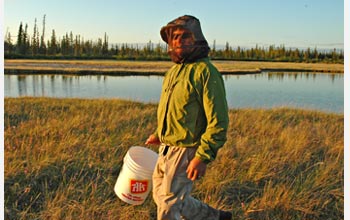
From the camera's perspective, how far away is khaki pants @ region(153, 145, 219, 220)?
2420 millimetres

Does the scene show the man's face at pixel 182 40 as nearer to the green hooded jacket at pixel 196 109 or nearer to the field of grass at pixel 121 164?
the green hooded jacket at pixel 196 109

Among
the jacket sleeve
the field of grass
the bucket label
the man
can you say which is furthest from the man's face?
the field of grass

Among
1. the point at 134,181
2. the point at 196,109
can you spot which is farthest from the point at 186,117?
the point at 134,181

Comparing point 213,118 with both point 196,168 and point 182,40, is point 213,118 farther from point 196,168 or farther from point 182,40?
point 182,40

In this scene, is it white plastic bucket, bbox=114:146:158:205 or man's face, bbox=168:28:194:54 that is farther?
white plastic bucket, bbox=114:146:158:205

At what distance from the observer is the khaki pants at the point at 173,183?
242 centimetres

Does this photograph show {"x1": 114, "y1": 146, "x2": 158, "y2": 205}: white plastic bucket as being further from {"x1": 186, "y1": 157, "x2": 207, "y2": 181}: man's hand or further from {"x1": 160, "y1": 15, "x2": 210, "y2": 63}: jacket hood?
{"x1": 160, "y1": 15, "x2": 210, "y2": 63}: jacket hood

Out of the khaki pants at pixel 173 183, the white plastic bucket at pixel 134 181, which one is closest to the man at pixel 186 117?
the khaki pants at pixel 173 183

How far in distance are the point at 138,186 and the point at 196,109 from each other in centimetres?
92

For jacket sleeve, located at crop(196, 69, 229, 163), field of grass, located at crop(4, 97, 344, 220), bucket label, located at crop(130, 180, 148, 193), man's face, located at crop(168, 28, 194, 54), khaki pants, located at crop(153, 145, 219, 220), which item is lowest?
field of grass, located at crop(4, 97, 344, 220)

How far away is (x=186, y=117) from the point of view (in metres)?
2.38

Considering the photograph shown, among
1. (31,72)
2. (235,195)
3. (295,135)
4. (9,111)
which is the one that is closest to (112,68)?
(31,72)

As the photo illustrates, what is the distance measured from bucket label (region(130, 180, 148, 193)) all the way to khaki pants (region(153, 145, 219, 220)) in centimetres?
32

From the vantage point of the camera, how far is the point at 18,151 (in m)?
4.28
